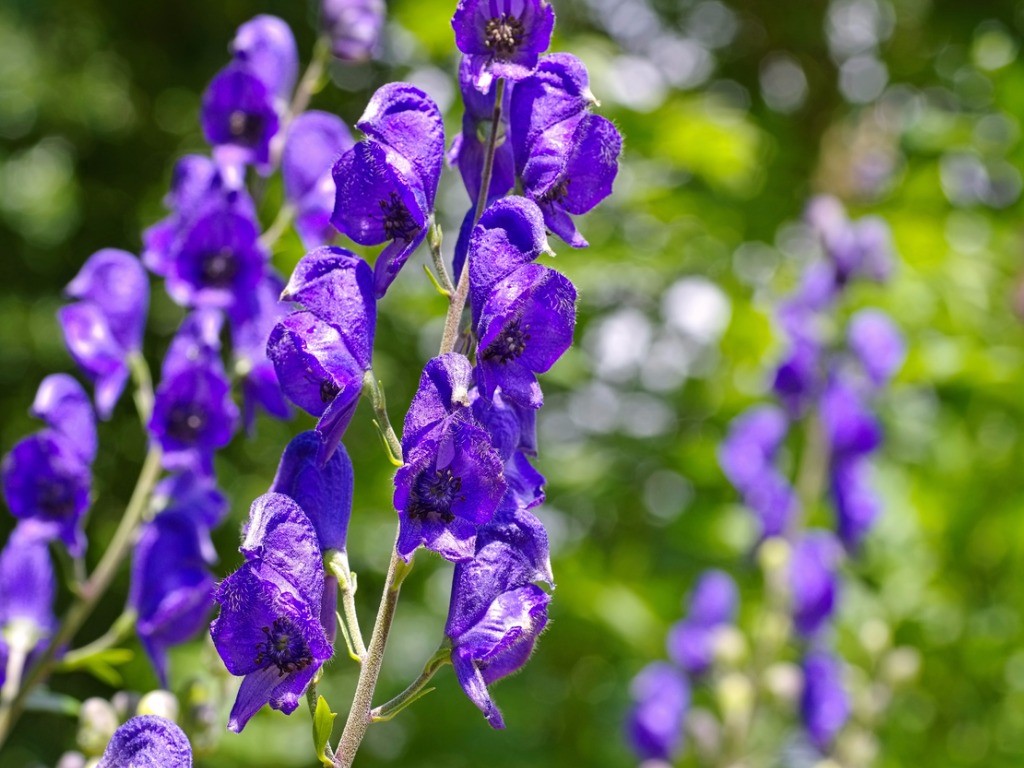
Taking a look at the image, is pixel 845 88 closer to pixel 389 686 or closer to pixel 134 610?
pixel 389 686

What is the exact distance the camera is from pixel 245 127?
4.67 feet

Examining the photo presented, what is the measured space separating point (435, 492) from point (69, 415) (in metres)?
0.72

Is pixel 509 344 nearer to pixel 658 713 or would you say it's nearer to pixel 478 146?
pixel 478 146

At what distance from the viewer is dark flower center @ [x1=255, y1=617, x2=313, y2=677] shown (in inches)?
32.2

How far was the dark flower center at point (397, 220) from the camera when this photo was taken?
3.02ft

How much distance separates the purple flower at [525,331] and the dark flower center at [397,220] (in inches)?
3.9

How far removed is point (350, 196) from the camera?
922 mm

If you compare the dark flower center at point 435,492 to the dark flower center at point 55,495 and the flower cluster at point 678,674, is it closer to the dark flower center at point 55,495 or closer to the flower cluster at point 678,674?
the dark flower center at point 55,495

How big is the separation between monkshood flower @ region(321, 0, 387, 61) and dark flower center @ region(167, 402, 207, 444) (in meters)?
0.57

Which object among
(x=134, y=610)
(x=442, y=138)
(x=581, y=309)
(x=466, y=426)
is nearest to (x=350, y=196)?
(x=442, y=138)

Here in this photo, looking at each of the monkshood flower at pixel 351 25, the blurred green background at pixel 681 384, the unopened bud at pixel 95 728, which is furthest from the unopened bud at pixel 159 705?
the blurred green background at pixel 681 384

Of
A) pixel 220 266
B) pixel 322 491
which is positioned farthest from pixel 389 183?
pixel 220 266

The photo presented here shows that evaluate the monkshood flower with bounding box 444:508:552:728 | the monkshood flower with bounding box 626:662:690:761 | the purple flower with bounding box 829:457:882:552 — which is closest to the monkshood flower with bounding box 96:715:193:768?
the monkshood flower with bounding box 444:508:552:728

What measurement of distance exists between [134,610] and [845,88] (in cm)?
331
